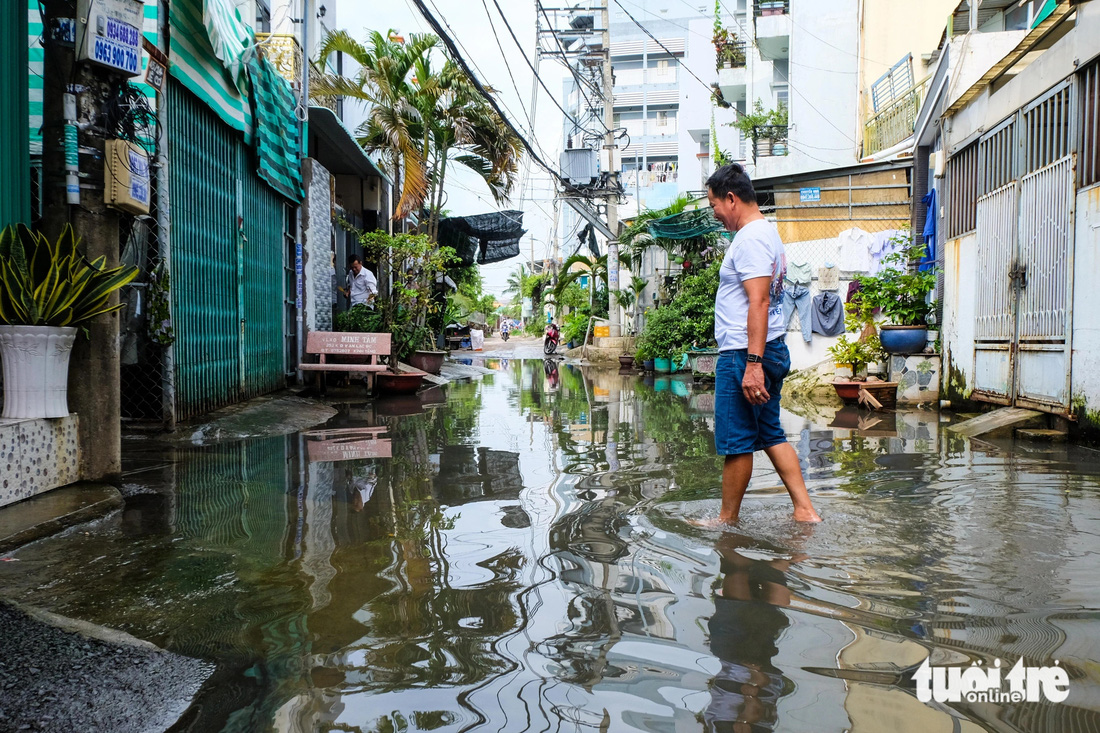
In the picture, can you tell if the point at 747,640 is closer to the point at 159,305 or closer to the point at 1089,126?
the point at 159,305

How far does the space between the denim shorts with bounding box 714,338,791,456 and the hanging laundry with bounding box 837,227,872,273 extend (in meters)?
12.7

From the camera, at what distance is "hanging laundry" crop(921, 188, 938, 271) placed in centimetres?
1174

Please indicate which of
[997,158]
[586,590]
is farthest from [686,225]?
[586,590]

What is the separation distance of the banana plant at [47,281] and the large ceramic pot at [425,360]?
372 inches

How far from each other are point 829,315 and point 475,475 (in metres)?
11.5

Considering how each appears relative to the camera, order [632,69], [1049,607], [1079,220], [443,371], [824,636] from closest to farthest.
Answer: [824,636] < [1049,607] < [1079,220] < [443,371] < [632,69]

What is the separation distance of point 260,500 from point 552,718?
9.84 ft

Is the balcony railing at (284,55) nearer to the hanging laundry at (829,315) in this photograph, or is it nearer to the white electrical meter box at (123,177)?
the white electrical meter box at (123,177)

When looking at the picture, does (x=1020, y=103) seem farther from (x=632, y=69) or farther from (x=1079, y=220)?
(x=632, y=69)

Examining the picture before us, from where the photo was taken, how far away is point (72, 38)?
4.51 meters

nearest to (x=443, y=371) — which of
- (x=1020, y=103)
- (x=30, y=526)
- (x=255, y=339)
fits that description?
(x=255, y=339)

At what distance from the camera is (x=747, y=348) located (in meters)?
3.68

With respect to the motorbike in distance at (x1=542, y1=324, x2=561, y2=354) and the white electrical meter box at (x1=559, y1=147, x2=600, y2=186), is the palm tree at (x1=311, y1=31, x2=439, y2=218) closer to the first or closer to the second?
the white electrical meter box at (x1=559, y1=147, x2=600, y2=186)

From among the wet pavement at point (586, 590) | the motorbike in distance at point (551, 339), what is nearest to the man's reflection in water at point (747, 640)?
the wet pavement at point (586, 590)
